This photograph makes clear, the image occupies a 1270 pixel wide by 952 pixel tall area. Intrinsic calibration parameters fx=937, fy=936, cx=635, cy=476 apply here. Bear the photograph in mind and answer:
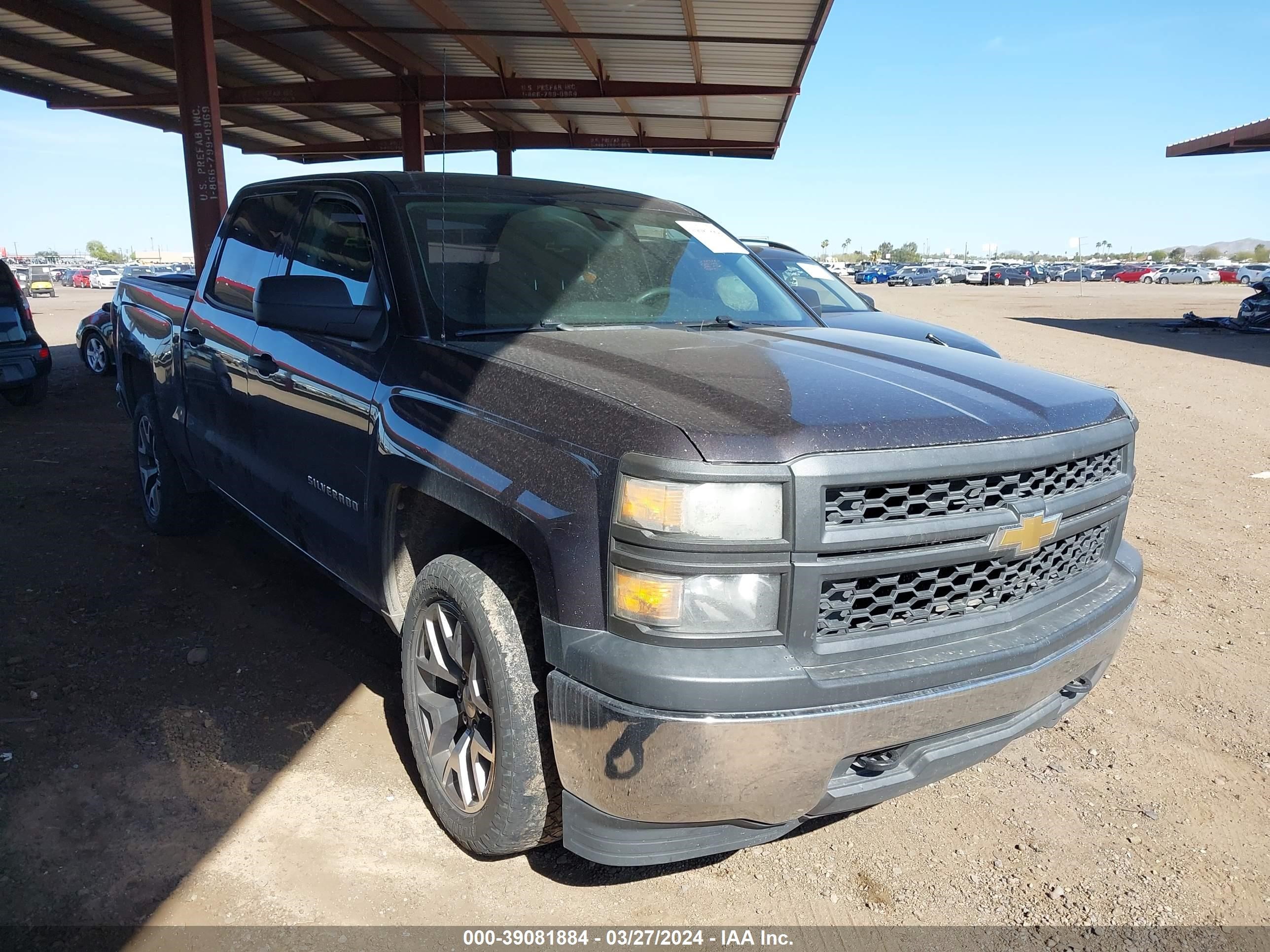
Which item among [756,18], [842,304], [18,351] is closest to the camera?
[842,304]

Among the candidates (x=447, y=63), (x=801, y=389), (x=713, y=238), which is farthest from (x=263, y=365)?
(x=447, y=63)

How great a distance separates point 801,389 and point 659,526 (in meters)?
0.61

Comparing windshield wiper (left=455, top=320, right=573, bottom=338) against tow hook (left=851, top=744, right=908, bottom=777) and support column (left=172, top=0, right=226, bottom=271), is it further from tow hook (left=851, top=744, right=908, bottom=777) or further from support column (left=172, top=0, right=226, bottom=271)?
support column (left=172, top=0, right=226, bottom=271)

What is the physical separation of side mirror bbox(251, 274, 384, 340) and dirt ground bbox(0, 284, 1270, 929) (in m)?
1.45

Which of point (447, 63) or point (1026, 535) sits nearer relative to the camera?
point (1026, 535)

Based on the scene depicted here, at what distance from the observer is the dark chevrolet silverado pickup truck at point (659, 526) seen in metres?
2.02

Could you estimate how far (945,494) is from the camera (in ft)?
7.20

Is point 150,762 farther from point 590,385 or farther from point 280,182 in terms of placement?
point 280,182

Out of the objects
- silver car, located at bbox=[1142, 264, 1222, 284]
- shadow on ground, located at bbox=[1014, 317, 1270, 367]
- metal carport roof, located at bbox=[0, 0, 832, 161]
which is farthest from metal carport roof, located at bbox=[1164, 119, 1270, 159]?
silver car, located at bbox=[1142, 264, 1222, 284]

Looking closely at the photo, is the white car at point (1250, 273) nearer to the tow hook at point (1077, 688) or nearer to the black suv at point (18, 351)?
the black suv at point (18, 351)

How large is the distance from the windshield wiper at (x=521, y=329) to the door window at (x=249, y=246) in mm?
1365

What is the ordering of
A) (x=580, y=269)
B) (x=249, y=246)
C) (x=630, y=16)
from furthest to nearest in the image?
→ (x=630, y=16) → (x=249, y=246) → (x=580, y=269)

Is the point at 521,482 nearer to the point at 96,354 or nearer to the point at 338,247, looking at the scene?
the point at 338,247

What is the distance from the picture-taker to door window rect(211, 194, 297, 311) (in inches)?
154
